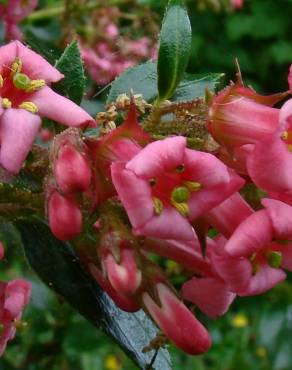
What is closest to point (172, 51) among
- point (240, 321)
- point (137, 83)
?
point (137, 83)

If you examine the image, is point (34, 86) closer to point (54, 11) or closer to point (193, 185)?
point (193, 185)

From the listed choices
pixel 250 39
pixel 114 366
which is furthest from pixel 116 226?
pixel 250 39

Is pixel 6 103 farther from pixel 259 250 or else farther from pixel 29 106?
pixel 259 250

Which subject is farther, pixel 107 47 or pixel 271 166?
pixel 107 47

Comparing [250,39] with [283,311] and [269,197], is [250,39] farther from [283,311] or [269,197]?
[269,197]

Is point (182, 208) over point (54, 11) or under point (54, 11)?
over

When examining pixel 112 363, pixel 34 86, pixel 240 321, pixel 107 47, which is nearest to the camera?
pixel 34 86

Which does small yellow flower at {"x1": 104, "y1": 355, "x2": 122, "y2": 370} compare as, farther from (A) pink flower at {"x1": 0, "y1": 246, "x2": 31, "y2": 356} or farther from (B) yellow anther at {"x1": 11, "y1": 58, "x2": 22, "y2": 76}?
(B) yellow anther at {"x1": 11, "y1": 58, "x2": 22, "y2": 76}

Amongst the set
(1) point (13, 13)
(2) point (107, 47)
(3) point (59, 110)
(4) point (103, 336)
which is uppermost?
(3) point (59, 110)

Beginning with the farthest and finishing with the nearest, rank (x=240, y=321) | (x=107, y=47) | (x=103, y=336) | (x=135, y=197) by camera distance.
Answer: (x=240, y=321)
(x=107, y=47)
(x=103, y=336)
(x=135, y=197)
